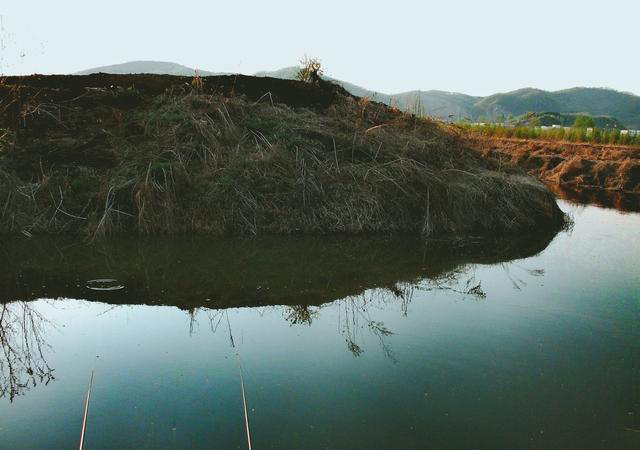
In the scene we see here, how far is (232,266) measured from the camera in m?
5.30

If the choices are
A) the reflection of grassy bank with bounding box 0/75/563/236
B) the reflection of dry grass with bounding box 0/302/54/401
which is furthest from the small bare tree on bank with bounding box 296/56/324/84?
the reflection of dry grass with bounding box 0/302/54/401

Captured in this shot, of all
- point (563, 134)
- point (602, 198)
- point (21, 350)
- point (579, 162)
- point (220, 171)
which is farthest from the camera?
point (563, 134)

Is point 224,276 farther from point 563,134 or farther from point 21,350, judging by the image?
point 563,134

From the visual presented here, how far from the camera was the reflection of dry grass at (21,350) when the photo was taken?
2955mm

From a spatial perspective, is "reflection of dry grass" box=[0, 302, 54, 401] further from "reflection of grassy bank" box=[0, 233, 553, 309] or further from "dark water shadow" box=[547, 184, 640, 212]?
"dark water shadow" box=[547, 184, 640, 212]

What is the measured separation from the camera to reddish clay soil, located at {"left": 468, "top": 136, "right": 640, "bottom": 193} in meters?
13.3

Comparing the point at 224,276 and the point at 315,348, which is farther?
the point at 224,276

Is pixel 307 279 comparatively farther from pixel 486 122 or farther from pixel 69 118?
pixel 486 122

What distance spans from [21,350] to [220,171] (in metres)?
4.16

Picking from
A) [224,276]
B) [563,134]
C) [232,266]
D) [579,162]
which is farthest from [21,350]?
[563,134]

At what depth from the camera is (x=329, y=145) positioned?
8.30 meters

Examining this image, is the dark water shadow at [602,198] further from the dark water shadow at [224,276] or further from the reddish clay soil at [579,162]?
the dark water shadow at [224,276]

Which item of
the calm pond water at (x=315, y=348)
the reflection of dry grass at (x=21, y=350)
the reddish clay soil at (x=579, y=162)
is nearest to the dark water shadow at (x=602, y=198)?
the reddish clay soil at (x=579, y=162)

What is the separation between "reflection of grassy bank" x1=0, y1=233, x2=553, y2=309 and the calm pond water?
3cm
